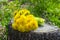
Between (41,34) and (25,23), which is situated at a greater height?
(25,23)

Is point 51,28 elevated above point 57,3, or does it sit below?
below

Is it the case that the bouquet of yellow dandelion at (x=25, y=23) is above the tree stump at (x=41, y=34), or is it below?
above

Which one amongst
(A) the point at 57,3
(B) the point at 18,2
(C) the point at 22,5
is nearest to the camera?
(A) the point at 57,3

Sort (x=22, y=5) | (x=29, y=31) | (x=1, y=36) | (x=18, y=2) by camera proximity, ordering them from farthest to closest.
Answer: (x=22, y=5)
(x=18, y=2)
(x=1, y=36)
(x=29, y=31)

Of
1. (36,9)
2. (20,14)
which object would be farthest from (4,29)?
(20,14)

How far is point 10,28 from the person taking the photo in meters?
3.91

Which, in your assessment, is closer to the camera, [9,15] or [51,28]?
[51,28]

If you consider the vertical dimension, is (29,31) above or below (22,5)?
below

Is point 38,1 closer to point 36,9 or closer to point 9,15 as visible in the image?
point 36,9

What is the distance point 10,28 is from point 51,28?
0.63m

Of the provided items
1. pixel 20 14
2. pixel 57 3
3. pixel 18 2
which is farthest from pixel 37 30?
pixel 18 2

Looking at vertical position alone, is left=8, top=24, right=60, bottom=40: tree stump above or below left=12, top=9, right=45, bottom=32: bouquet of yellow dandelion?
below

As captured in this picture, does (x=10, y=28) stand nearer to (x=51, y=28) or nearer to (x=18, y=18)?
(x=18, y=18)

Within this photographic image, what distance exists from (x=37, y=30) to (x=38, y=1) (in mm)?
1021
